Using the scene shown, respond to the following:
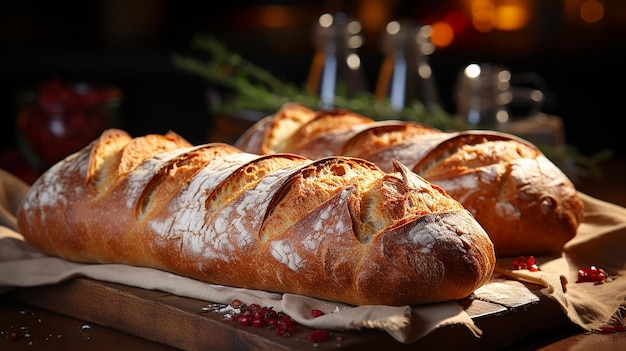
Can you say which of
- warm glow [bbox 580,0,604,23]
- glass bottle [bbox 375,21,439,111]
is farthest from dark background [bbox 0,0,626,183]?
glass bottle [bbox 375,21,439,111]

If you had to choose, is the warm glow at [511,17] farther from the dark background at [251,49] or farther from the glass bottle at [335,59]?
the glass bottle at [335,59]

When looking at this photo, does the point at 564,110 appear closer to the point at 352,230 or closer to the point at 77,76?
the point at 77,76

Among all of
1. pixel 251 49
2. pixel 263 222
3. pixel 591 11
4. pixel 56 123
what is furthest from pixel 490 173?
pixel 251 49

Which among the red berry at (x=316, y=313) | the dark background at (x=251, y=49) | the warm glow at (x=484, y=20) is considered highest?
the red berry at (x=316, y=313)

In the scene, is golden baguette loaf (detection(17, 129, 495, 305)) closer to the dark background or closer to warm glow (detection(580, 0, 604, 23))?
the dark background

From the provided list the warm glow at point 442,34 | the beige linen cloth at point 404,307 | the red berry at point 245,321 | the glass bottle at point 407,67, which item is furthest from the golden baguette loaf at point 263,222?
the warm glow at point 442,34

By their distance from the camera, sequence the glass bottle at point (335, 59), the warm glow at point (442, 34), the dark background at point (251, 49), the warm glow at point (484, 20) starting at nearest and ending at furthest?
the glass bottle at point (335, 59) < the dark background at point (251, 49) < the warm glow at point (442, 34) < the warm glow at point (484, 20)
